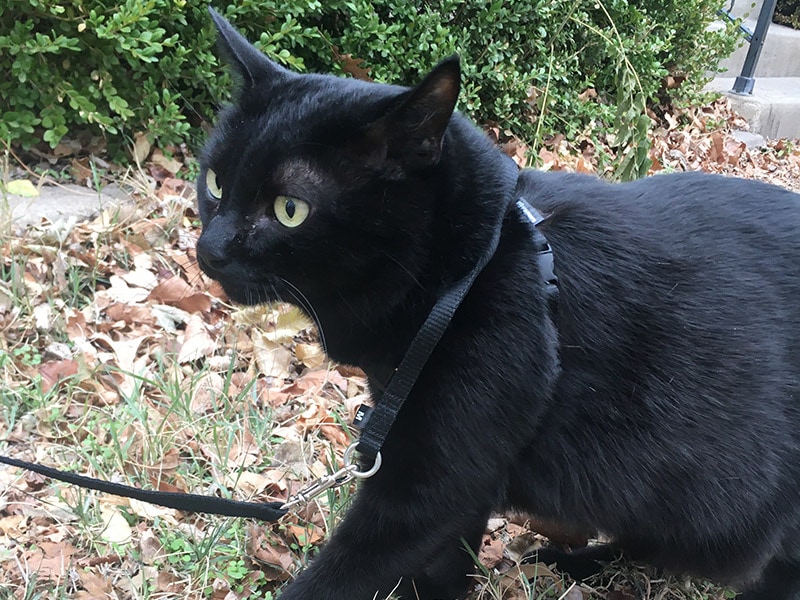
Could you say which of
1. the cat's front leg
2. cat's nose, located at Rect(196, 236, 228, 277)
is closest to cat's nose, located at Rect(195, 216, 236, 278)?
cat's nose, located at Rect(196, 236, 228, 277)

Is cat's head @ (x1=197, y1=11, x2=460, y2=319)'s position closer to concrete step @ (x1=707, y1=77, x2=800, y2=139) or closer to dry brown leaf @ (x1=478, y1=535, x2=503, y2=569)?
dry brown leaf @ (x1=478, y1=535, x2=503, y2=569)

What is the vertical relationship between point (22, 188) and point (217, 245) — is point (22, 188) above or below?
below

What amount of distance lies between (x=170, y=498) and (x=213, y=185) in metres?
0.56

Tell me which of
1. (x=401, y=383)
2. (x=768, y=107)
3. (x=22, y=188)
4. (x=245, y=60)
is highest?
(x=245, y=60)

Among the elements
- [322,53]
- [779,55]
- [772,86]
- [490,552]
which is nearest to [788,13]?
[779,55]

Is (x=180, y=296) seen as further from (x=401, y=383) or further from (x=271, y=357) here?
(x=401, y=383)

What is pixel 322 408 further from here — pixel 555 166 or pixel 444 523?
pixel 555 166

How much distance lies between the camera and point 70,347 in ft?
6.10

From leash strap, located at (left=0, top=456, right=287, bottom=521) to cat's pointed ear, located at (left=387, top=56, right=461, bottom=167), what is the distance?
2.16ft

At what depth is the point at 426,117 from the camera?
1.00 metres

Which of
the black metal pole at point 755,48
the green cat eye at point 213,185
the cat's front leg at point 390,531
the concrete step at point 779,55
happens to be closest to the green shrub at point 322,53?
the black metal pole at point 755,48

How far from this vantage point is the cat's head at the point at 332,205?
1070 millimetres

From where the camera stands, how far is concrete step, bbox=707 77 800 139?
4.47 m

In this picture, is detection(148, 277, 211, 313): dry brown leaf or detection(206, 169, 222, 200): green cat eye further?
detection(148, 277, 211, 313): dry brown leaf
